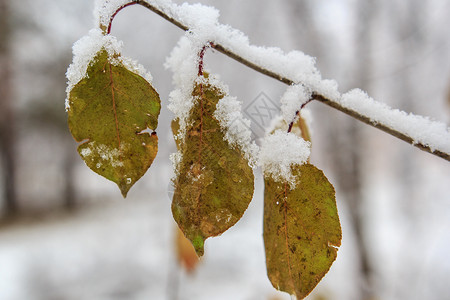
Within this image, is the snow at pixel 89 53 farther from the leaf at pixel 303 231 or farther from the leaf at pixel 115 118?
the leaf at pixel 303 231

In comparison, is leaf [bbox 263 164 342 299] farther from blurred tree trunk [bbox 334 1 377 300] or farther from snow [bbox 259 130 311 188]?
blurred tree trunk [bbox 334 1 377 300]

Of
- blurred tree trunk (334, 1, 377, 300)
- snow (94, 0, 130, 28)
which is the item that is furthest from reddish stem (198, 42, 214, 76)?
blurred tree trunk (334, 1, 377, 300)

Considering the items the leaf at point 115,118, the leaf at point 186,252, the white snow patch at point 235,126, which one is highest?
the leaf at point 186,252

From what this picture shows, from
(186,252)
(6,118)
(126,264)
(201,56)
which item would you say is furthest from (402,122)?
(6,118)

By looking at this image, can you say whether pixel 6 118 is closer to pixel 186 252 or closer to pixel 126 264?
pixel 126 264

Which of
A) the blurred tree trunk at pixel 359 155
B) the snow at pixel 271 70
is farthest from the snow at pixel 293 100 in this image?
the blurred tree trunk at pixel 359 155

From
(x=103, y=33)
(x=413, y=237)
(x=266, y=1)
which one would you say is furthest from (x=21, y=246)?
(x=103, y=33)
